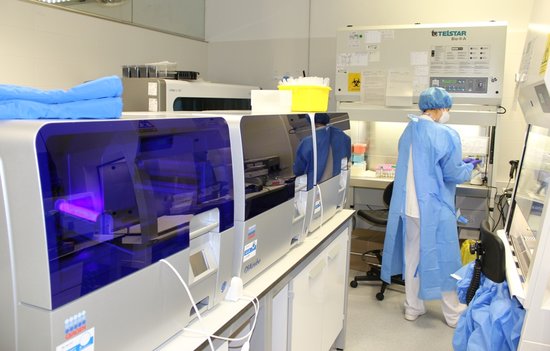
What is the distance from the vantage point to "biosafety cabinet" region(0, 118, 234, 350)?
29.3 inches

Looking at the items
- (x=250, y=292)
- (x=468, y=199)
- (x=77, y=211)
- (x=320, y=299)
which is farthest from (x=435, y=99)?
(x=77, y=211)

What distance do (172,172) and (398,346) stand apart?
2163 mm

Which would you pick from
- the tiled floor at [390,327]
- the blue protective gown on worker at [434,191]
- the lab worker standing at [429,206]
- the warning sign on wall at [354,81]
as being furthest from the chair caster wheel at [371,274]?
the warning sign on wall at [354,81]

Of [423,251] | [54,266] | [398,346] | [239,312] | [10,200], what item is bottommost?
[398,346]

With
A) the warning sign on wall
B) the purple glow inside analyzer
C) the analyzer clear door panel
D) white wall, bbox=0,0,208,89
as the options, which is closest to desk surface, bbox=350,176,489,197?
the warning sign on wall

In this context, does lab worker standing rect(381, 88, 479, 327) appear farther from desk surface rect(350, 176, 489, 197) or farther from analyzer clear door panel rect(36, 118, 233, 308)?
analyzer clear door panel rect(36, 118, 233, 308)

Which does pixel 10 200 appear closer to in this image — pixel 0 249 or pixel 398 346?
pixel 0 249

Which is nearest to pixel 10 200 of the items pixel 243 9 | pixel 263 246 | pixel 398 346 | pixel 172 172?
pixel 172 172

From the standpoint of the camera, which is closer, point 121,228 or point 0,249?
point 0,249

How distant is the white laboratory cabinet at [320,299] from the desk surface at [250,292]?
76mm

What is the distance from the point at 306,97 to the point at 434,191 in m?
1.23

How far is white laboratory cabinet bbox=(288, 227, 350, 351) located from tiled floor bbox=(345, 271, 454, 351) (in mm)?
362

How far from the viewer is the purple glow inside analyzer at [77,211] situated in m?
0.76

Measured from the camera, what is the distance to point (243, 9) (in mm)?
4594
